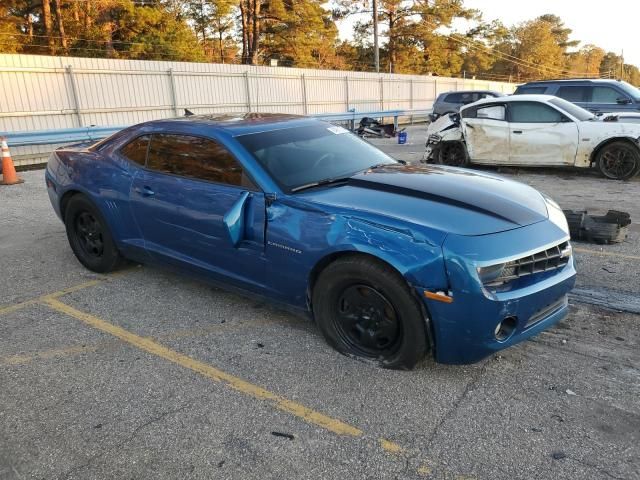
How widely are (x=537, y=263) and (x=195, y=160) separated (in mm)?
2562

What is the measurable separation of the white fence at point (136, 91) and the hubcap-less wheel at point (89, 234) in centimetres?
957

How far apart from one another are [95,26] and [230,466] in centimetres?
3027

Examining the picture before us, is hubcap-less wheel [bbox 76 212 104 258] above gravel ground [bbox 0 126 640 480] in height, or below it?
above

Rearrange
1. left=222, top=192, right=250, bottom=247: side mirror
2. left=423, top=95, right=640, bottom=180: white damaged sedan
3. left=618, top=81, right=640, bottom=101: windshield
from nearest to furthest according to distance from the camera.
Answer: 1. left=222, top=192, right=250, bottom=247: side mirror
2. left=423, top=95, right=640, bottom=180: white damaged sedan
3. left=618, top=81, right=640, bottom=101: windshield

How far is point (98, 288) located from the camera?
4734mm

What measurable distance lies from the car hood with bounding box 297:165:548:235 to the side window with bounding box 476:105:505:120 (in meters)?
6.64

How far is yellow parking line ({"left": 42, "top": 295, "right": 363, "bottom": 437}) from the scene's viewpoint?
9.03ft

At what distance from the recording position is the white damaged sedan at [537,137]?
29.6 feet

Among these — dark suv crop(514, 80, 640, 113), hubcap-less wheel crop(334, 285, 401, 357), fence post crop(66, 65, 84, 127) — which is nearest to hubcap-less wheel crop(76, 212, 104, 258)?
hubcap-less wheel crop(334, 285, 401, 357)

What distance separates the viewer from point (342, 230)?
10.3ft

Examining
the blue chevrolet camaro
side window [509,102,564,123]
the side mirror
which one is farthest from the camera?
side window [509,102,564,123]

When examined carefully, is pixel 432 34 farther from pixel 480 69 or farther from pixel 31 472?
pixel 31 472

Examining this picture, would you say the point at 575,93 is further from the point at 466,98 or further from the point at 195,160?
the point at 195,160

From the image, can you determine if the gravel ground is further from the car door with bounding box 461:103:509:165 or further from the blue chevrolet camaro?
the car door with bounding box 461:103:509:165
